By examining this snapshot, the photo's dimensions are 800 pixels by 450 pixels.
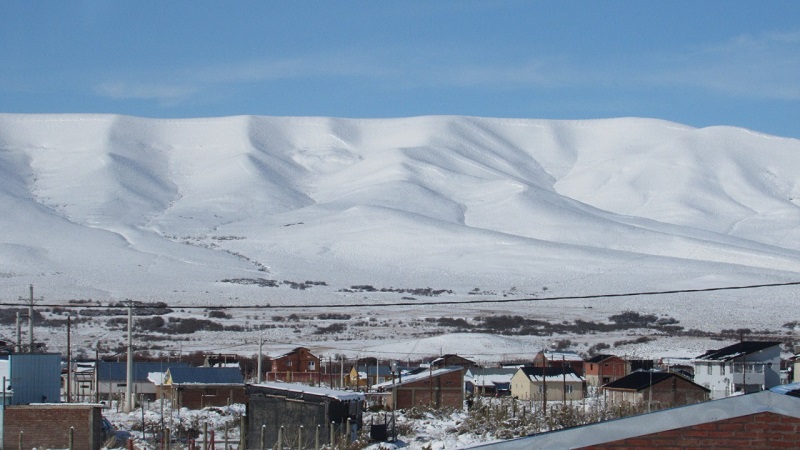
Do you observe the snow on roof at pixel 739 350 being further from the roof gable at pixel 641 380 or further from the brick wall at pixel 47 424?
the brick wall at pixel 47 424

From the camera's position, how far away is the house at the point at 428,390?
3145 cm

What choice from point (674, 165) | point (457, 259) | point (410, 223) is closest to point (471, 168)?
point (674, 165)

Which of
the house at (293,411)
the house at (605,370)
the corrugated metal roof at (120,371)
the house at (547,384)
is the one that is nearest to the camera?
the house at (293,411)

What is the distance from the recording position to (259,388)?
22.6 m

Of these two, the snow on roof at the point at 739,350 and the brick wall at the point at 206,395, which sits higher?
the snow on roof at the point at 739,350

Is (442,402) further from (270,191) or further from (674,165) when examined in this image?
(674,165)

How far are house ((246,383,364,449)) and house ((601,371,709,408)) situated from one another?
10.3 metres

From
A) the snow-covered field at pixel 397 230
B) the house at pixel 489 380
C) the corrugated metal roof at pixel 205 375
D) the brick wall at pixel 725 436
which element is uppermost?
the snow-covered field at pixel 397 230

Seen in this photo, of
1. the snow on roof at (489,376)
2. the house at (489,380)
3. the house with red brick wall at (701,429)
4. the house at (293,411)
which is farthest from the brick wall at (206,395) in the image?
the house with red brick wall at (701,429)

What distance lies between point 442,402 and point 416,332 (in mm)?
34286

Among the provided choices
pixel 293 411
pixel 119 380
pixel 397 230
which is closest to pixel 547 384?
pixel 119 380

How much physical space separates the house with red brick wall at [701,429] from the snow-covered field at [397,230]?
4561 cm

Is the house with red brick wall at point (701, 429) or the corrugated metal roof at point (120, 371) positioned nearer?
the house with red brick wall at point (701, 429)

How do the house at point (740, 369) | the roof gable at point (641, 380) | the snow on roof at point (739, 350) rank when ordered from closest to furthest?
the roof gable at point (641, 380) → the house at point (740, 369) → the snow on roof at point (739, 350)
